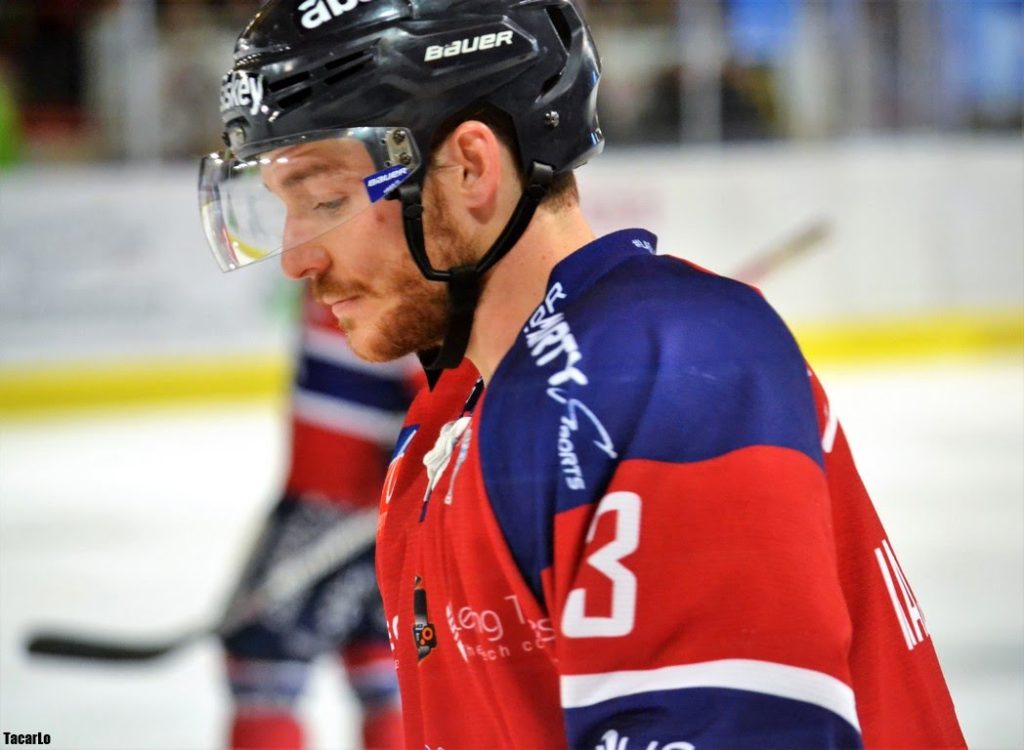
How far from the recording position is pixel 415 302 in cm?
89

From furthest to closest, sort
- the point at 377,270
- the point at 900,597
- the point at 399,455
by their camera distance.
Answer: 1. the point at 399,455
2. the point at 377,270
3. the point at 900,597

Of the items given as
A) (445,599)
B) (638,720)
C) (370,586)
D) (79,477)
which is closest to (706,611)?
(638,720)

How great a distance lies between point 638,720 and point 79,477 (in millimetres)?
4347

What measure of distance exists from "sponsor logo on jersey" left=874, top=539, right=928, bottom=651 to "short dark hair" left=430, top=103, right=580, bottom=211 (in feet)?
0.90

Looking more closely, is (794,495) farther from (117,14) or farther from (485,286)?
(117,14)

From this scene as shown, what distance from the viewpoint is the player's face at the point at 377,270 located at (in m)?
0.85

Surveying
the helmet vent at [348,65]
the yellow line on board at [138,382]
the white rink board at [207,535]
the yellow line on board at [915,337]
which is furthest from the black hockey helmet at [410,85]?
the yellow line on board at [138,382]

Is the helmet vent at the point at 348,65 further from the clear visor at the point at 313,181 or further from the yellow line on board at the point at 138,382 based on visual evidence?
the yellow line on board at the point at 138,382

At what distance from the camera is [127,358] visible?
5.63 m

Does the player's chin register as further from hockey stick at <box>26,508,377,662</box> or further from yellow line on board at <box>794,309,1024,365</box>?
yellow line on board at <box>794,309,1024,365</box>

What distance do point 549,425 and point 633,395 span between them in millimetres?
44

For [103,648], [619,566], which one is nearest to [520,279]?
[619,566]

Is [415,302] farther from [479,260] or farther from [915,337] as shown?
[915,337]

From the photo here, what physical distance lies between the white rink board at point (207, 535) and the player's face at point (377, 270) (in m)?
0.34
